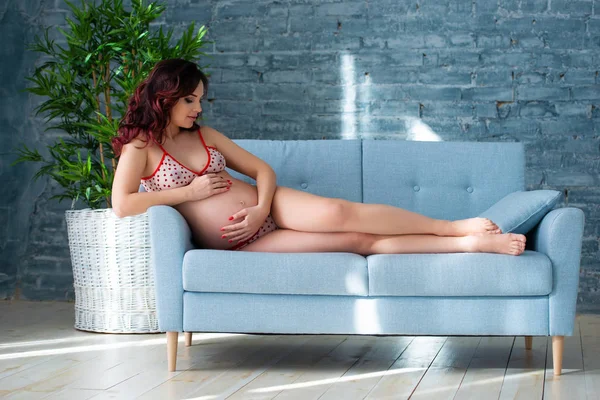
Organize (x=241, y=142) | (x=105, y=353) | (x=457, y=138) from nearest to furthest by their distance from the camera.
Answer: (x=105, y=353)
(x=241, y=142)
(x=457, y=138)

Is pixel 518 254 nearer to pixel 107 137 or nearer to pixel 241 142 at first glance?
pixel 241 142

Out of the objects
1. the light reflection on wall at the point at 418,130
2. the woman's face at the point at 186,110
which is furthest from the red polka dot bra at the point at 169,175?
the light reflection on wall at the point at 418,130

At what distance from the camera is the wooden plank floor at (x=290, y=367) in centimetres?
252

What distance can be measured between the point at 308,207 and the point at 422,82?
1700mm

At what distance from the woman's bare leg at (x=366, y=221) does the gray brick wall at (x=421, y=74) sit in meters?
1.53

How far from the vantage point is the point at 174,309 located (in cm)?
278

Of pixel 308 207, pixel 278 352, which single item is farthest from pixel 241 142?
pixel 278 352

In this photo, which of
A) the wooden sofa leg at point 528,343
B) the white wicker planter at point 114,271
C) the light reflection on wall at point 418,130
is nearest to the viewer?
the wooden sofa leg at point 528,343

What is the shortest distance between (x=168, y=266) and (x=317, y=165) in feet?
3.07

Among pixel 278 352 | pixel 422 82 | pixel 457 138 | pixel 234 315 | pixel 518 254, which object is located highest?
pixel 422 82

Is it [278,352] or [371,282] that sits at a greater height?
[371,282]

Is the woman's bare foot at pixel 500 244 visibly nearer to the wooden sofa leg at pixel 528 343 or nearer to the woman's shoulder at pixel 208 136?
the wooden sofa leg at pixel 528 343

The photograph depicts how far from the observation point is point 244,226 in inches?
114

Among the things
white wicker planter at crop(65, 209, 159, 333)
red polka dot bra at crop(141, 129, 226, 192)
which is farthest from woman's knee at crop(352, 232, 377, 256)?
white wicker planter at crop(65, 209, 159, 333)
